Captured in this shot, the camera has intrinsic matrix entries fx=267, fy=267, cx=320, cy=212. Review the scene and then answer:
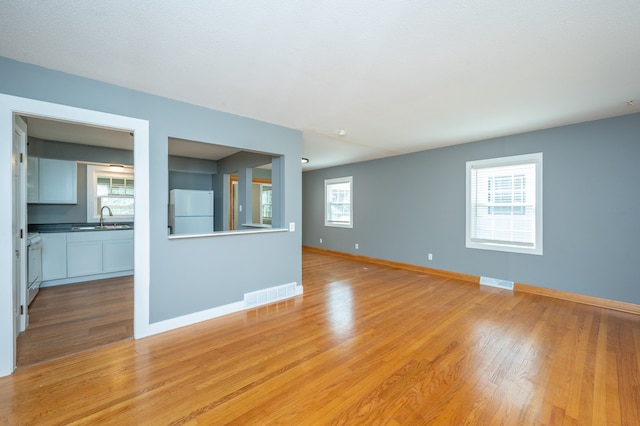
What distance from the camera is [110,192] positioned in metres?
5.45

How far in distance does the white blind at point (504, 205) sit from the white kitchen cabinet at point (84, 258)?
666cm

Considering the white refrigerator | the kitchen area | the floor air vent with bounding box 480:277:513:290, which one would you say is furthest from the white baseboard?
the floor air vent with bounding box 480:277:513:290

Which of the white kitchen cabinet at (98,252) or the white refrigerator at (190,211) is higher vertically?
the white refrigerator at (190,211)

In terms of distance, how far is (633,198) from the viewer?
3.42 meters

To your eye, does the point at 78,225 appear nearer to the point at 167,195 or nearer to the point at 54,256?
the point at 54,256

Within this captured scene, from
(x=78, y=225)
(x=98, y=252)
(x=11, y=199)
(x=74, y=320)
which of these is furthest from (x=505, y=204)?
(x=78, y=225)

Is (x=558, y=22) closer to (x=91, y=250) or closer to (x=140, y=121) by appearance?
(x=140, y=121)

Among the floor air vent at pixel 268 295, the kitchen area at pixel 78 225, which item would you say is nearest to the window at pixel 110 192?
the kitchen area at pixel 78 225

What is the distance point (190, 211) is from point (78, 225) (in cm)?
216

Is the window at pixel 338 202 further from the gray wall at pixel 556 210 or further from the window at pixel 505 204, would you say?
the window at pixel 505 204

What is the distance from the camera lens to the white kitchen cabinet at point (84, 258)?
442 centimetres

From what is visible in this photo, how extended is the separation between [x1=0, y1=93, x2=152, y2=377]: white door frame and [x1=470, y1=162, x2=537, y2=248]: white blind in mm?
5039

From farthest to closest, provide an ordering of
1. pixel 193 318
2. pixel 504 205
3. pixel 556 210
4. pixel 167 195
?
1. pixel 504 205
2. pixel 556 210
3. pixel 193 318
4. pixel 167 195

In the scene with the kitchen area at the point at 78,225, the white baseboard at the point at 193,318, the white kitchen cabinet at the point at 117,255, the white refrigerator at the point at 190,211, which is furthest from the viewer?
the white refrigerator at the point at 190,211
